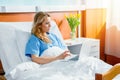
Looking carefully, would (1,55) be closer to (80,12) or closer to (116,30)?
(80,12)

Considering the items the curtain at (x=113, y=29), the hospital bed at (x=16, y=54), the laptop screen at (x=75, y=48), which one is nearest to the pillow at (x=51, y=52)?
the hospital bed at (x=16, y=54)

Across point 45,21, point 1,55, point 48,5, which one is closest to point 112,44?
point 48,5

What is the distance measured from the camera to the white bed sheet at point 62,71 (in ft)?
5.50

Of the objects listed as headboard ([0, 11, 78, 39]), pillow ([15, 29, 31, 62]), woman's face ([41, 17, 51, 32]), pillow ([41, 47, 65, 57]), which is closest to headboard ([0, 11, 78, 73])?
headboard ([0, 11, 78, 39])

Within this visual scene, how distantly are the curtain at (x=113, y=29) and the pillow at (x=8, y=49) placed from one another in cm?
183

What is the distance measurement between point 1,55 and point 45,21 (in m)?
0.59

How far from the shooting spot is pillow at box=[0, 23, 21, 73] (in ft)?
7.48

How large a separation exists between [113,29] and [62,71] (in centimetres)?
211

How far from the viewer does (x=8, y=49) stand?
2.32m

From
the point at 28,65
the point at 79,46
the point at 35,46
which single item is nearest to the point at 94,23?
the point at 79,46

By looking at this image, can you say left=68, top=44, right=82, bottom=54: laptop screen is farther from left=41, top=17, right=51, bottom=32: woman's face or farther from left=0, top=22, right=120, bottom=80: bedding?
left=41, top=17, right=51, bottom=32: woman's face

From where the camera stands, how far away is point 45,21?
2260mm

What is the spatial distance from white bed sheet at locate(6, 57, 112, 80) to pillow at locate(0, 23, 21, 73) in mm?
358

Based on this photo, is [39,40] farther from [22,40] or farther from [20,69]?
[20,69]
